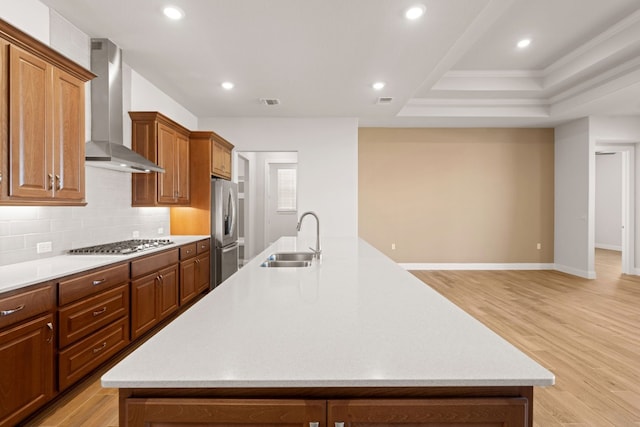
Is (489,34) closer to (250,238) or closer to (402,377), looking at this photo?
(402,377)

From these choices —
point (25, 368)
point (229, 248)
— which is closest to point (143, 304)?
point (25, 368)

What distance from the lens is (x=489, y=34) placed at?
13.5ft

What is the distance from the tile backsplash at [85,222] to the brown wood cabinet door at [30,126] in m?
0.36

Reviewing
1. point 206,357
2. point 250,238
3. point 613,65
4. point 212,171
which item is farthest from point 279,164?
point 206,357

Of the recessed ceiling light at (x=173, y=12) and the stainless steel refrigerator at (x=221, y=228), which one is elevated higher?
the recessed ceiling light at (x=173, y=12)

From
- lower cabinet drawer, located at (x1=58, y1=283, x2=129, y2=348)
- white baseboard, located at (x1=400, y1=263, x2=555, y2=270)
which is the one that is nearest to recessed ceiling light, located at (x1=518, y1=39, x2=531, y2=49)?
white baseboard, located at (x1=400, y1=263, x2=555, y2=270)

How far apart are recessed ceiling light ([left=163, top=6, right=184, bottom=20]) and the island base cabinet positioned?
2.87 m

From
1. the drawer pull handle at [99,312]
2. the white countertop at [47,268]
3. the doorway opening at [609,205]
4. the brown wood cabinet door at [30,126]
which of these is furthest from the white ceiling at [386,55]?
the doorway opening at [609,205]

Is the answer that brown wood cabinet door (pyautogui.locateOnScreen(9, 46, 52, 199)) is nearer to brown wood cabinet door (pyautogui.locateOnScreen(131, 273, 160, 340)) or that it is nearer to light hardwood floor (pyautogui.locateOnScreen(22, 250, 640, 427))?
brown wood cabinet door (pyautogui.locateOnScreen(131, 273, 160, 340))

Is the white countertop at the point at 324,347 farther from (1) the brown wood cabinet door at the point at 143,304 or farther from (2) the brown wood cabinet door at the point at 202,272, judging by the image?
(2) the brown wood cabinet door at the point at 202,272

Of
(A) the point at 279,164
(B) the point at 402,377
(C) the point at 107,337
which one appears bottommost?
(C) the point at 107,337

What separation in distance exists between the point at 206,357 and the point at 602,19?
4989 millimetres

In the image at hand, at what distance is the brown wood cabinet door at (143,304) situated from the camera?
3043 mm

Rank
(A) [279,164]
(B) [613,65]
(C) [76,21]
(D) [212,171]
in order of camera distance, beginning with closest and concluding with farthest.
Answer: (C) [76,21] < (B) [613,65] < (D) [212,171] < (A) [279,164]
